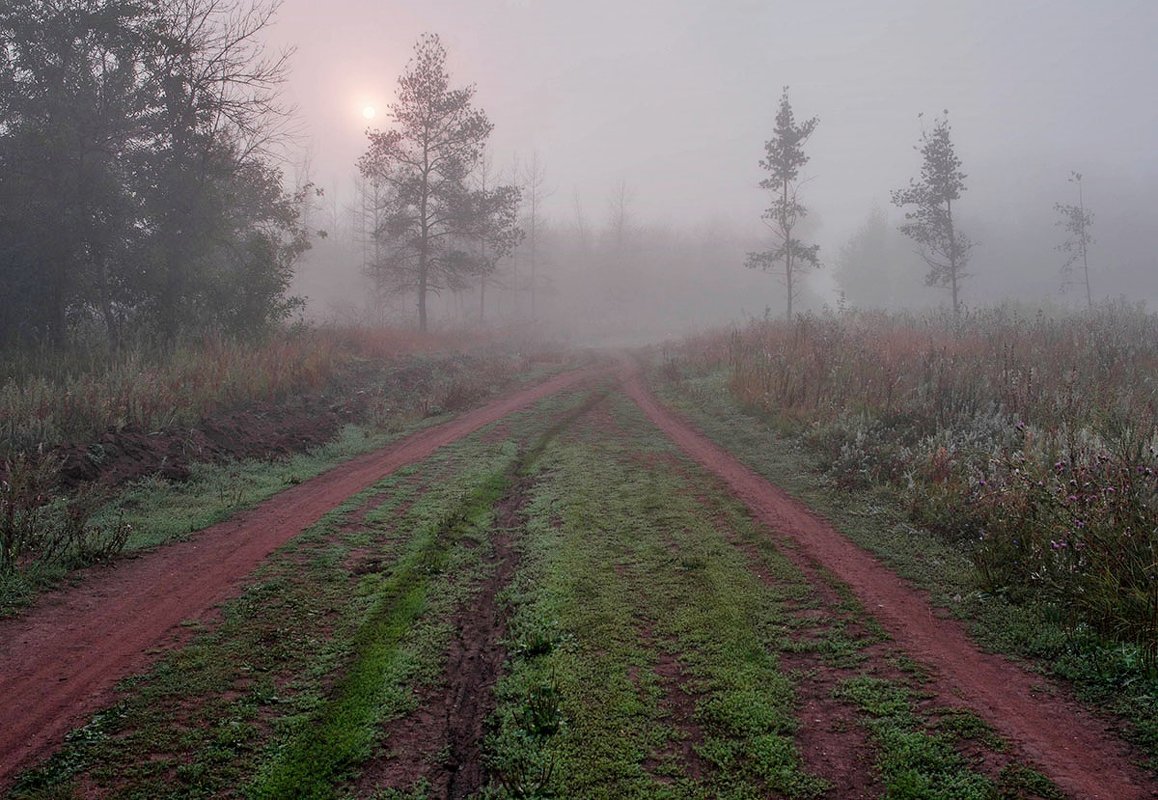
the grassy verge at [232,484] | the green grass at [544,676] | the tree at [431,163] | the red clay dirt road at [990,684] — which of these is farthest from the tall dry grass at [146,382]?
the tree at [431,163]

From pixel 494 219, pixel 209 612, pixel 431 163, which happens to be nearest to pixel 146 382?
pixel 209 612

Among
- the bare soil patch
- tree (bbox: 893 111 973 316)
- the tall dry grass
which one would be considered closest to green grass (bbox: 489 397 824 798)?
the bare soil patch

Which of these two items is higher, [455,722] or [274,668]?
[274,668]

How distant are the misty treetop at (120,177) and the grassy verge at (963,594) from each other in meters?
15.2

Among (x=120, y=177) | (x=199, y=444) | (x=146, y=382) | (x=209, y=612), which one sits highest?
(x=120, y=177)

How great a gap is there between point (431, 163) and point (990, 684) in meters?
29.7

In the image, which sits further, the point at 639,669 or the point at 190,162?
the point at 190,162

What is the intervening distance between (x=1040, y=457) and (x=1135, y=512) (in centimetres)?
210

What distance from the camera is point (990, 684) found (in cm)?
371

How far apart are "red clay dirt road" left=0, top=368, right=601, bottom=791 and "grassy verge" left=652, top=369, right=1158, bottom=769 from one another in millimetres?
5663

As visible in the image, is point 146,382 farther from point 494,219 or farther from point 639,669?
point 494,219

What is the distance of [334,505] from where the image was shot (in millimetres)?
7312

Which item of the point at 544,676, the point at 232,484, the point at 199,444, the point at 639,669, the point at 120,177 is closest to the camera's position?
the point at 544,676

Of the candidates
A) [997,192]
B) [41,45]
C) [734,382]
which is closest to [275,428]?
[734,382]
